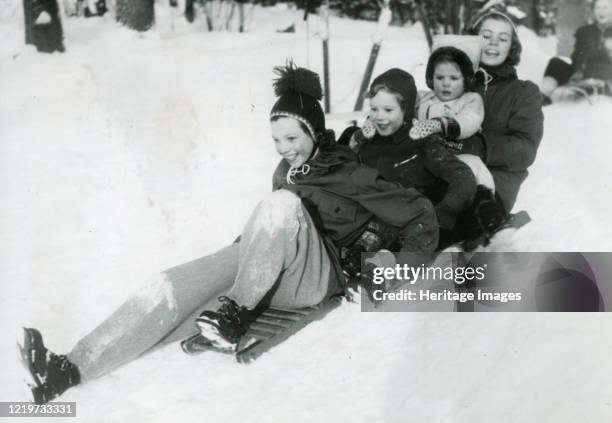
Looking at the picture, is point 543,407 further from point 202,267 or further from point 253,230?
point 202,267

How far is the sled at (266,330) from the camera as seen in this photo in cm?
235

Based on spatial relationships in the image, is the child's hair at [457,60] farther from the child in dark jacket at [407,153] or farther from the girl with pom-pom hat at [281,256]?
the girl with pom-pom hat at [281,256]

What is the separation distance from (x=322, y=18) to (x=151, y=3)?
2.45 meters

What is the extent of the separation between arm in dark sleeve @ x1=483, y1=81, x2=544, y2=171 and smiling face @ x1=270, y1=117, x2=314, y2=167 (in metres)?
0.95

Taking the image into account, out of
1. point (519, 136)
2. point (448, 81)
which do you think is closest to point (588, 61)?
point (519, 136)

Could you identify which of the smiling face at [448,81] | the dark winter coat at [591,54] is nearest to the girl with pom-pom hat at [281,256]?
the smiling face at [448,81]

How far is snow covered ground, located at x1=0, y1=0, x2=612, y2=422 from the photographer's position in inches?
84.0

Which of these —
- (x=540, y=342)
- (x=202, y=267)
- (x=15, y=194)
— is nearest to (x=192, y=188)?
(x=15, y=194)

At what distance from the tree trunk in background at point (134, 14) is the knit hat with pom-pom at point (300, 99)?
15.7ft

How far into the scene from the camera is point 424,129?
282 cm

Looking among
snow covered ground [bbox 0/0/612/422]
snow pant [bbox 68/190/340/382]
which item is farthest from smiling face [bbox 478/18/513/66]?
snow pant [bbox 68/190/340/382]

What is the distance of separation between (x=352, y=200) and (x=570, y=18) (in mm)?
7534

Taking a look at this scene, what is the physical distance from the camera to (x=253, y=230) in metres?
2.37

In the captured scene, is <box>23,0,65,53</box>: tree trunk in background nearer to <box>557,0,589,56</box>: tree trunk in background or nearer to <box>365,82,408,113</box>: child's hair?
<box>365,82,408,113</box>: child's hair
